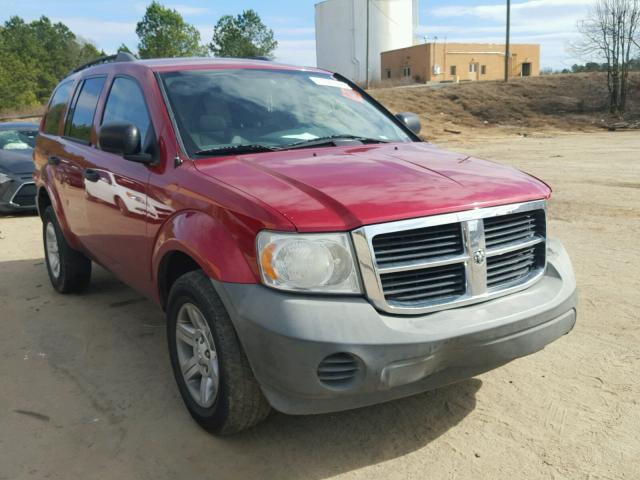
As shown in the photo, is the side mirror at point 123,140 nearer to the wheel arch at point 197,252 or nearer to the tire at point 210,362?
the wheel arch at point 197,252

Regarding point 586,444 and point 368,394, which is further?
point 586,444

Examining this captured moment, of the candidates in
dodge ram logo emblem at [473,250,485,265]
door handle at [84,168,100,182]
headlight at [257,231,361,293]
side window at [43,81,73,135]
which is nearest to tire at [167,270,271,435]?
headlight at [257,231,361,293]

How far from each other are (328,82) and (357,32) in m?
72.0

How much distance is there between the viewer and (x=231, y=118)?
3.74 m

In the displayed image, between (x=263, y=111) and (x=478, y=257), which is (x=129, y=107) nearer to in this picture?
(x=263, y=111)

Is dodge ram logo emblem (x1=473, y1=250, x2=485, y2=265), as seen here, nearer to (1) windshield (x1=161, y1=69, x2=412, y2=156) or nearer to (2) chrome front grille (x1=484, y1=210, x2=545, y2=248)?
(2) chrome front grille (x1=484, y1=210, x2=545, y2=248)

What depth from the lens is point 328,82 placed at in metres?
4.54

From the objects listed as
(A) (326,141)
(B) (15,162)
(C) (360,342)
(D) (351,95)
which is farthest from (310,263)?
(B) (15,162)

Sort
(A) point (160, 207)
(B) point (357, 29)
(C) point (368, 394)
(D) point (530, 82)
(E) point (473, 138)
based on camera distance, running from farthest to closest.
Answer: (B) point (357, 29)
(D) point (530, 82)
(E) point (473, 138)
(A) point (160, 207)
(C) point (368, 394)

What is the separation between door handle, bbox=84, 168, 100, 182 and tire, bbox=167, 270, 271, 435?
1.44m

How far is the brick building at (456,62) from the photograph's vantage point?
65812mm

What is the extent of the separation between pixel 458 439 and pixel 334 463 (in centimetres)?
63

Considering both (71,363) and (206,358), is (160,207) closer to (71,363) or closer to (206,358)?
(206,358)

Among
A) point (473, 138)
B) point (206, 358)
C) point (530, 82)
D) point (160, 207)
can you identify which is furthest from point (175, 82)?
point (530, 82)
